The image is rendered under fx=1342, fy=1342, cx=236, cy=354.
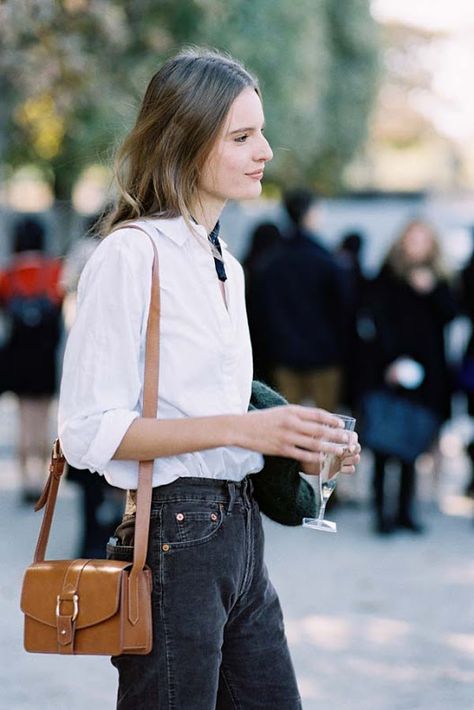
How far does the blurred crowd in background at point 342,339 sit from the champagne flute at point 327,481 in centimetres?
501

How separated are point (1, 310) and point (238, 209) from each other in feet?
44.4

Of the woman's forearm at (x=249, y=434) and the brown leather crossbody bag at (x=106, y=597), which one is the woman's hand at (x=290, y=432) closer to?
the woman's forearm at (x=249, y=434)

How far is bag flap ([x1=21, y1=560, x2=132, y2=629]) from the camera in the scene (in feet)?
7.82

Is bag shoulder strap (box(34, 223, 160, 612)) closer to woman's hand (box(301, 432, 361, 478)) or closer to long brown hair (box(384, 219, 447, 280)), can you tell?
woman's hand (box(301, 432, 361, 478))

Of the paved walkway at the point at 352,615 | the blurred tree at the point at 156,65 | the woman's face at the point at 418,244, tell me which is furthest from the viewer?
the blurred tree at the point at 156,65

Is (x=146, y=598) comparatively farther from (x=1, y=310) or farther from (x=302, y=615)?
(x=1, y=310)

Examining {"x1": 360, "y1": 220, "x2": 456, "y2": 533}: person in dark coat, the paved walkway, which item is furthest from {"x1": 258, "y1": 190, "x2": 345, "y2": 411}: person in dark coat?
the paved walkway

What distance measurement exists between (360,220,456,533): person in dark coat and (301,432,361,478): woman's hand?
5094 mm

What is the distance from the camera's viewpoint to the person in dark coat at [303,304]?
7969 millimetres

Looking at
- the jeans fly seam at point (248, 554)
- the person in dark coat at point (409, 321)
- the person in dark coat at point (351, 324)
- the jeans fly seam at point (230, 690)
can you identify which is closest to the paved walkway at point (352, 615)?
the person in dark coat at point (409, 321)

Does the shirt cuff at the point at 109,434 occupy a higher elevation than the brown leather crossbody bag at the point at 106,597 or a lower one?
higher

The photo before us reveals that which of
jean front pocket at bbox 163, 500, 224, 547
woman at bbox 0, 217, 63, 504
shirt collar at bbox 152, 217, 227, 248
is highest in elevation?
shirt collar at bbox 152, 217, 227, 248

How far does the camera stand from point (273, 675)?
2.66m

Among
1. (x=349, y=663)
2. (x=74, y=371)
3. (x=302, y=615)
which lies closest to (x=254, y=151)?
(x=74, y=371)
